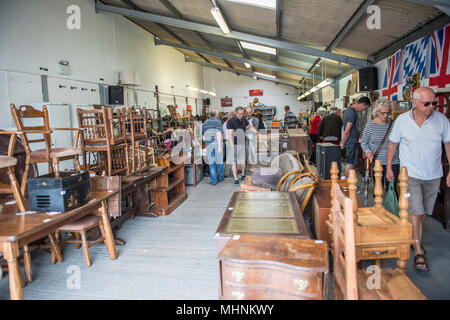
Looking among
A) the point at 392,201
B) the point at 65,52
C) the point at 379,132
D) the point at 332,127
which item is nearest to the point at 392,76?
the point at 332,127

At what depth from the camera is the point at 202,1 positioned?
23.3 ft

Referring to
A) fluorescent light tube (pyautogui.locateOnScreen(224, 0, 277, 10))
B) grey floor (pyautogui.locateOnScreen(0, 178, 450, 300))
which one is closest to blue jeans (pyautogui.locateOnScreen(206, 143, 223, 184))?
grey floor (pyautogui.locateOnScreen(0, 178, 450, 300))

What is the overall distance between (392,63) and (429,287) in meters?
5.55

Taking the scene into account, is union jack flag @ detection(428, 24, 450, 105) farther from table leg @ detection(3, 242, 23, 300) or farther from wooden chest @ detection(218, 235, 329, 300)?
table leg @ detection(3, 242, 23, 300)

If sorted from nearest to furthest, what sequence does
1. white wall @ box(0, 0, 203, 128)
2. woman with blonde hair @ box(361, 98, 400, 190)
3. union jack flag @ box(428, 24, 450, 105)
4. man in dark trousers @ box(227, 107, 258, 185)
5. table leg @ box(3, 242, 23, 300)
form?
1. table leg @ box(3, 242, 23, 300)
2. woman with blonde hair @ box(361, 98, 400, 190)
3. union jack flag @ box(428, 24, 450, 105)
4. white wall @ box(0, 0, 203, 128)
5. man in dark trousers @ box(227, 107, 258, 185)

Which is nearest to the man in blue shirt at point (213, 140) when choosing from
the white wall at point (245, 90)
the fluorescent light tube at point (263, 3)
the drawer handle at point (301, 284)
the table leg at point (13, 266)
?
the fluorescent light tube at point (263, 3)

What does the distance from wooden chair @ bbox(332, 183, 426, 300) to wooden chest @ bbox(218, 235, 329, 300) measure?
137mm

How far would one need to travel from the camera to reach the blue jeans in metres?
6.59

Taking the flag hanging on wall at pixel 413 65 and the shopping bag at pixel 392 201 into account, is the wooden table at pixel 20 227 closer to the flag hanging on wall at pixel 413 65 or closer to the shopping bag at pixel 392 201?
the shopping bag at pixel 392 201

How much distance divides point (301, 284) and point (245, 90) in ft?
64.5

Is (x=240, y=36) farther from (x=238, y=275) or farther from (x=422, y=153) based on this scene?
(x=238, y=275)

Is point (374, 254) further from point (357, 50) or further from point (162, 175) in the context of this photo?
point (357, 50)

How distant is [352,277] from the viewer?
165cm
